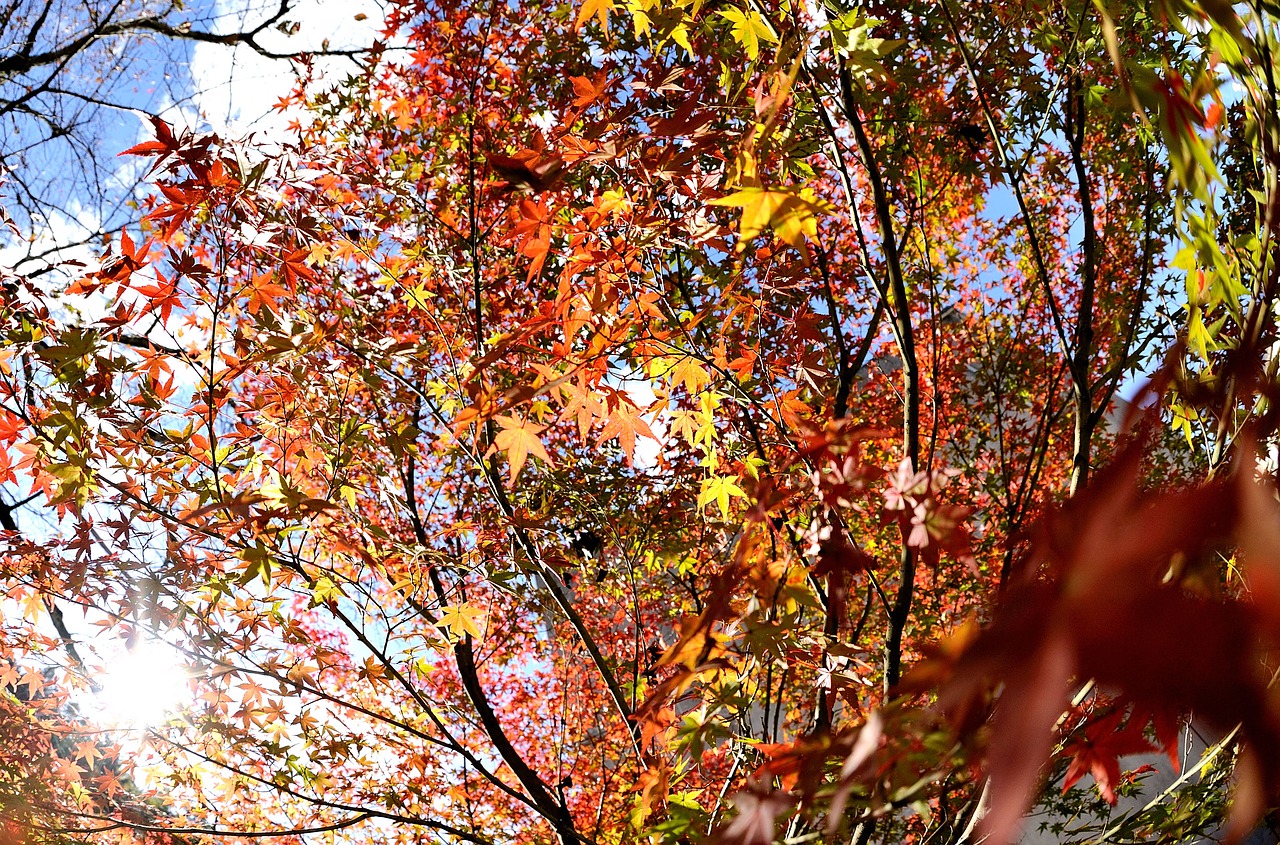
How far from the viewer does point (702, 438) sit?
265cm

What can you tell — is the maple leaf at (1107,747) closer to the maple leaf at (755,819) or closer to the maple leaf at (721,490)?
the maple leaf at (755,819)

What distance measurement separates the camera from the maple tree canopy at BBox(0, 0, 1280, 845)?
2.01ft

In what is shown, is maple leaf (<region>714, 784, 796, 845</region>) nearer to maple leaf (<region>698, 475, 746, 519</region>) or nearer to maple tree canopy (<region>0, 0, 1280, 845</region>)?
maple tree canopy (<region>0, 0, 1280, 845</region>)

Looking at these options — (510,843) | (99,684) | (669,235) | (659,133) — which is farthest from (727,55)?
(510,843)

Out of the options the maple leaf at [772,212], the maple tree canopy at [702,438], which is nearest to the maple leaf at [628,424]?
the maple tree canopy at [702,438]

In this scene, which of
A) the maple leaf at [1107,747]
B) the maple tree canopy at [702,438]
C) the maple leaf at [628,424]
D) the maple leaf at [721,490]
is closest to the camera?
the maple tree canopy at [702,438]

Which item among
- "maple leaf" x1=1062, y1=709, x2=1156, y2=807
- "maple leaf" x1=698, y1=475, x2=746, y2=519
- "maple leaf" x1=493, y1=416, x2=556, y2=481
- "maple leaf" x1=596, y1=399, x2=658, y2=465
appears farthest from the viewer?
"maple leaf" x1=698, y1=475, x2=746, y2=519

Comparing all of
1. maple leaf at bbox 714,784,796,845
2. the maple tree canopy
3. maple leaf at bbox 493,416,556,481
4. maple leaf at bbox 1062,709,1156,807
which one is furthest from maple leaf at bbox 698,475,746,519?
maple leaf at bbox 714,784,796,845

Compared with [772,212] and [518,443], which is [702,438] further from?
[772,212]

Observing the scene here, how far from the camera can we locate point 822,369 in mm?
2236

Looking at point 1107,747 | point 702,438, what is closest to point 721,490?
point 702,438

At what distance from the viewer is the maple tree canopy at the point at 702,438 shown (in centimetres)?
61

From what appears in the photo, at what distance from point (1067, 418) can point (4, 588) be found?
7.23m

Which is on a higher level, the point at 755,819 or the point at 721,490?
the point at 721,490
